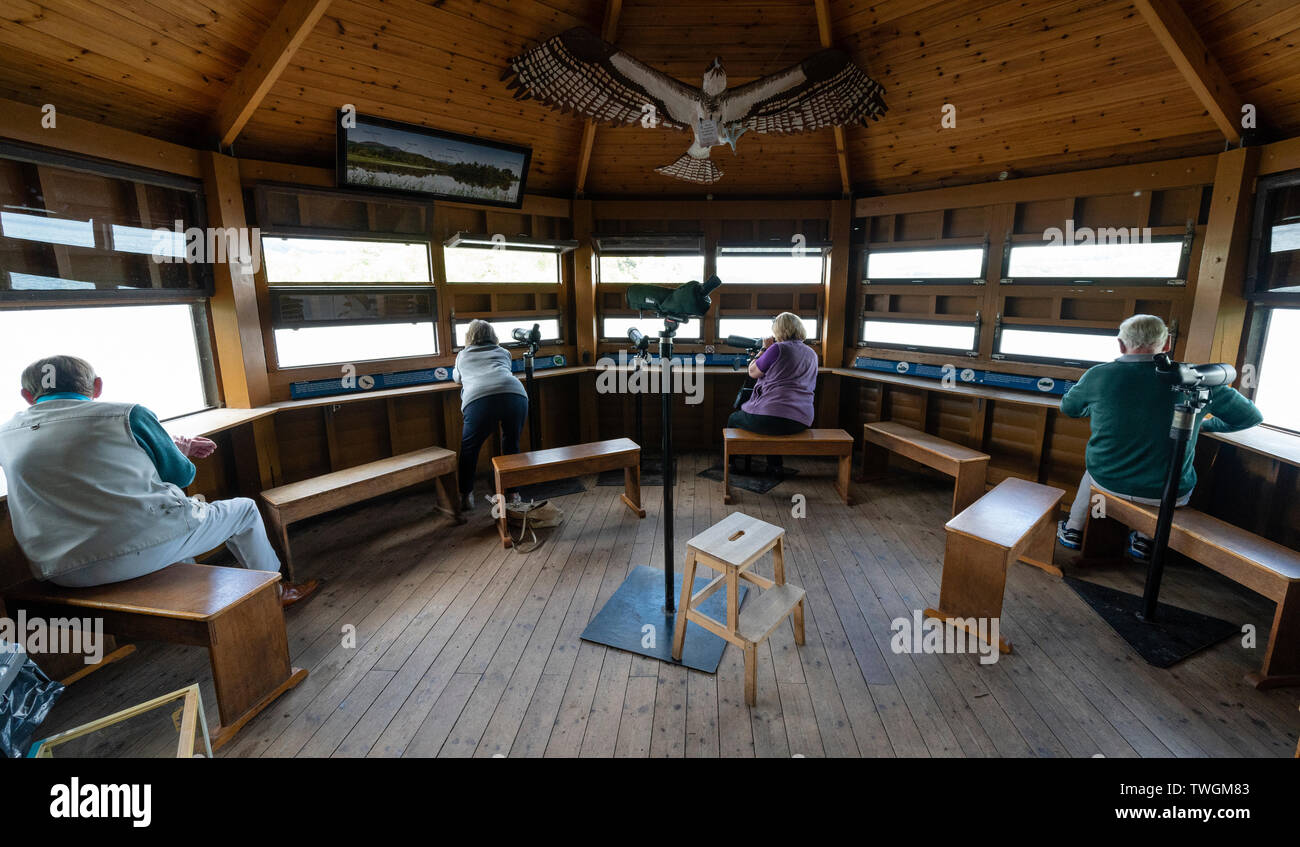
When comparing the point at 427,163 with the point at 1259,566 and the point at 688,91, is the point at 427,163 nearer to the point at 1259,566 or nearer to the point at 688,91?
the point at 688,91

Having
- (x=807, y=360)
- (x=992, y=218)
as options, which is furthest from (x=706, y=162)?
(x=992, y=218)

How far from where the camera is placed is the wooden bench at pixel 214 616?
85.3 inches

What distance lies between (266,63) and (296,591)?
3064 mm

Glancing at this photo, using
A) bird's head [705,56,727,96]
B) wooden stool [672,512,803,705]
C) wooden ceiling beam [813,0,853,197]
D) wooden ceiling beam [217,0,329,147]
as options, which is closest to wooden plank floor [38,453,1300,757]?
wooden stool [672,512,803,705]

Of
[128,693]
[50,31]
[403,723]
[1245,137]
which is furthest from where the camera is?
[1245,137]

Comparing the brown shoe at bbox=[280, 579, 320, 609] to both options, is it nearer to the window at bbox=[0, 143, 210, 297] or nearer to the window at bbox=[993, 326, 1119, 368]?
the window at bbox=[0, 143, 210, 297]

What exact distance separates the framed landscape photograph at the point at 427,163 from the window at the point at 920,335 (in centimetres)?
372

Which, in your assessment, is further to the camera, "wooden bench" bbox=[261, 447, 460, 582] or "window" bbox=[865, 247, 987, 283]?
"window" bbox=[865, 247, 987, 283]

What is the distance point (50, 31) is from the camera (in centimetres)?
262

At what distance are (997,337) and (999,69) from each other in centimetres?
206

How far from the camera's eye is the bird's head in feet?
12.0

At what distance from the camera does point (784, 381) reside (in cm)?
454

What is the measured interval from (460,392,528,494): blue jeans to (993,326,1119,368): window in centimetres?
412

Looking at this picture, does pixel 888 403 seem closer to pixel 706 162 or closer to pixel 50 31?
pixel 706 162
